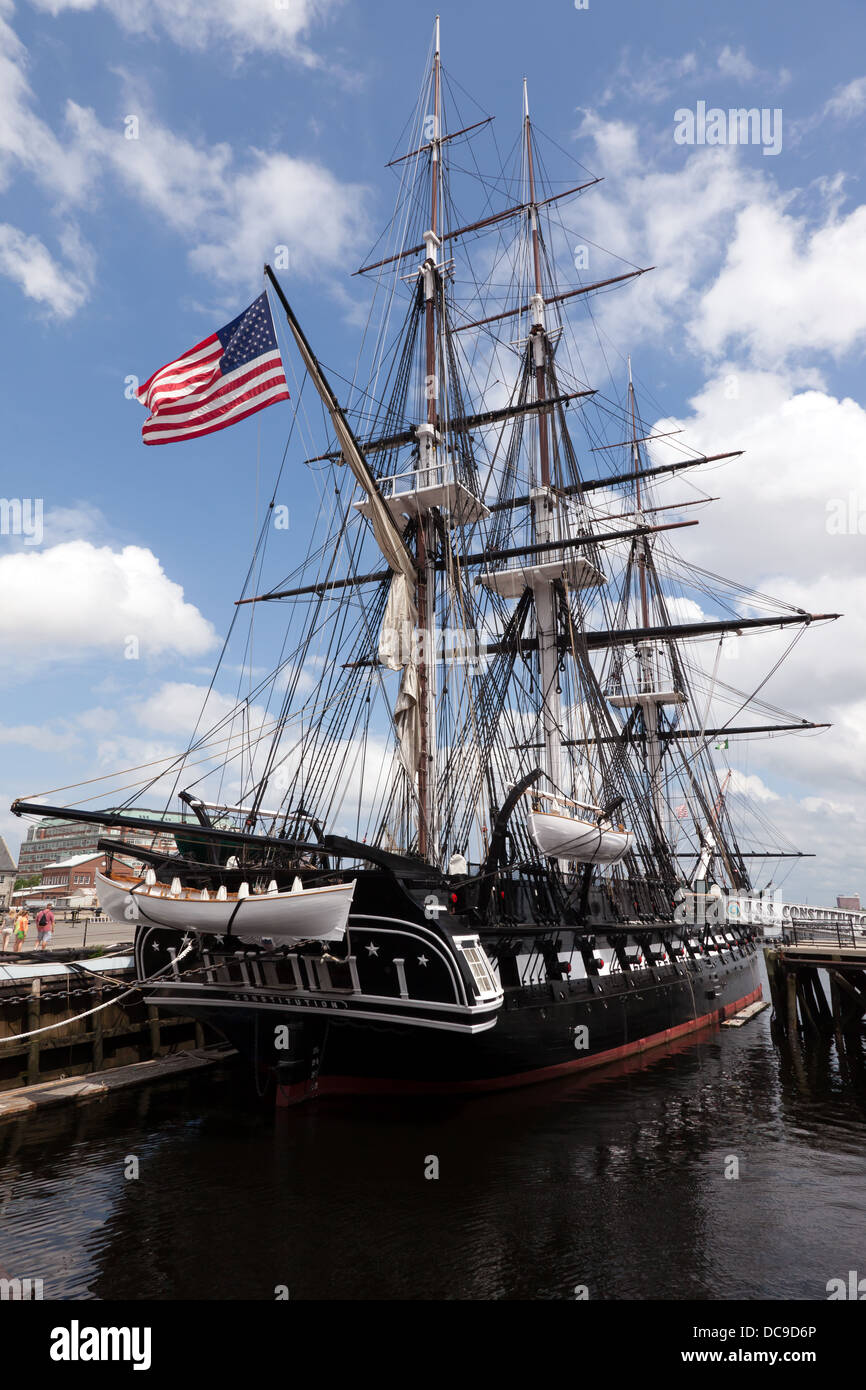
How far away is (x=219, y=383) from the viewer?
1514 centimetres

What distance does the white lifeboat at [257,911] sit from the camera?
46.7 ft

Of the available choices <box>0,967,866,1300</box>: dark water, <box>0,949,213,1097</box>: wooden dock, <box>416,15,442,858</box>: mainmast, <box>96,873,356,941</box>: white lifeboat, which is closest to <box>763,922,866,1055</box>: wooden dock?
<box>0,967,866,1300</box>: dark water

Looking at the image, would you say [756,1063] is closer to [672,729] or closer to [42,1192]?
[42,1192]

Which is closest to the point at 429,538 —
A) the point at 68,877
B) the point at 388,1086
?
the point at 388,1086

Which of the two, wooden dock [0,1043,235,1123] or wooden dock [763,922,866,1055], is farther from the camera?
wooden dock [763,922,866,1055]

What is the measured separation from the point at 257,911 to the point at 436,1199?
549cm

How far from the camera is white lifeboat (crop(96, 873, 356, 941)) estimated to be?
14242 mm

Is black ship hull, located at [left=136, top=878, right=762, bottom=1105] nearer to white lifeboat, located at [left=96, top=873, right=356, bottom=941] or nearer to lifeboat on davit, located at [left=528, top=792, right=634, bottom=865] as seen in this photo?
white lifeboat, located at [left=96, top=873, right=356, bottom=941]

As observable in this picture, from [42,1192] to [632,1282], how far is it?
905 cm

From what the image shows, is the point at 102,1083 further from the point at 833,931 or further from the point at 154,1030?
the point at 833,931

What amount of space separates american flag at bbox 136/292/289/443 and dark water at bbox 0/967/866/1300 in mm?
13217

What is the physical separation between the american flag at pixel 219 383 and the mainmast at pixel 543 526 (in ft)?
65.8

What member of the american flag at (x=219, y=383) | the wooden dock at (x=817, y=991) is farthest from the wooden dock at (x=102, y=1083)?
the wooden dock at (x=817, y=991)
